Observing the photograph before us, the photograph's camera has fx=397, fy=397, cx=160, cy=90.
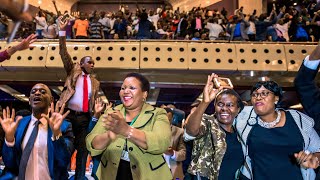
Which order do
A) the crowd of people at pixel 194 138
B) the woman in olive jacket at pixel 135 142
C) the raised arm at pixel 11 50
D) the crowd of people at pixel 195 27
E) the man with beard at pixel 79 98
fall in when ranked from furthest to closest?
the crowd of people at pixel 195 27
the man with beard at pixel 79 98
the raised arm at pixel 11 50
the crowd of people at pixel 194 138
the woman in olive jacket at pixel 135 142

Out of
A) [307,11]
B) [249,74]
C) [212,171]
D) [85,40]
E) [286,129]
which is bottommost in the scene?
[212,171]

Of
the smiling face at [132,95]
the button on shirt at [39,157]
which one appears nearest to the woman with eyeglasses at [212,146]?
the smiling face at [132,95]

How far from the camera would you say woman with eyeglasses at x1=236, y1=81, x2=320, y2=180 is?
9.83ft

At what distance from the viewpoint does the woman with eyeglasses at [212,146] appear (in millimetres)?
3068

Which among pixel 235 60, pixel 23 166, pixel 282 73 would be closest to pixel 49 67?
pixel 235 60

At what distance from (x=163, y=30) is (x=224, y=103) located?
888 cm

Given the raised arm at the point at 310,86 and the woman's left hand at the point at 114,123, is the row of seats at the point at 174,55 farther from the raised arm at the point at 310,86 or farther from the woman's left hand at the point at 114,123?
the woman's left hand at the point at 114,123

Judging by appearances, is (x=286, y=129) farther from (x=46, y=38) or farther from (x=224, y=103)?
(x=46, y=38)

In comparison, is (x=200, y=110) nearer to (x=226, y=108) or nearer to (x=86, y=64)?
(x=226, y=108)

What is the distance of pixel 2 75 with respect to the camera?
11281 millimetres

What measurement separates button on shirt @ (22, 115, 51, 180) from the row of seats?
6725mm

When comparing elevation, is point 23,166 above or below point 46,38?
below

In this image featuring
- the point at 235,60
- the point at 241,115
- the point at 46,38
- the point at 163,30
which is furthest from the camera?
the point at 163,30

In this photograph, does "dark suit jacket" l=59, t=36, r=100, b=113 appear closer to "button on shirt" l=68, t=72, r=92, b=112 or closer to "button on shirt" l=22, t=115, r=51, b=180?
"button on shirt" l=68, t=72, r=92, b=112
